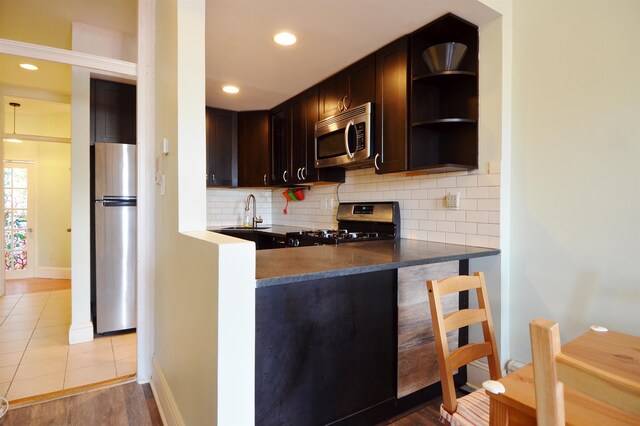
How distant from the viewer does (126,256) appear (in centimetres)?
300

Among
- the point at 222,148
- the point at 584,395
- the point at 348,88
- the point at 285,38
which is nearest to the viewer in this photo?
the point at 584,395

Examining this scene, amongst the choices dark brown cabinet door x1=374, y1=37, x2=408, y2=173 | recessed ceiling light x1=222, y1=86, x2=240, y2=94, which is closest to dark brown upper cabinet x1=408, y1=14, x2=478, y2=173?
dark brown cabinet door x1=374, y1=37, x2=408, y2=173

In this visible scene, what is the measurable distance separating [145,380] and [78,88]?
7.78 feet

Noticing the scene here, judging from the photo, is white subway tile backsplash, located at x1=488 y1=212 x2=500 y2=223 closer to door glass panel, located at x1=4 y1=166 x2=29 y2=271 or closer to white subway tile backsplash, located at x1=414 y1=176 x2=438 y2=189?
white subway tile backsplash, located at x1=414 y1=176 x2=438 y2=189

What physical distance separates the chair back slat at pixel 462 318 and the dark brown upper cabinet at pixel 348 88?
1.65m

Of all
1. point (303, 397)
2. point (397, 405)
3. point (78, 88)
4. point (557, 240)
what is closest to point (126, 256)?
point (78, 88)

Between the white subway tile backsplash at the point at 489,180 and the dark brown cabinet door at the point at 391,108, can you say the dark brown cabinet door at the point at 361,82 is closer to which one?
the dark brown cabinet door at the point at 391,108

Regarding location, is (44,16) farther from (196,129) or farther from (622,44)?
(622,44)

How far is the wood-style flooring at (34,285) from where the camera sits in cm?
460

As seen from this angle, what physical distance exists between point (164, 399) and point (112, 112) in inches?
95.0

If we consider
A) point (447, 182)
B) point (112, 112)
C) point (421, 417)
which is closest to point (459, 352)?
point (421, 417)

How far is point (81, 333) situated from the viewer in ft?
9.35

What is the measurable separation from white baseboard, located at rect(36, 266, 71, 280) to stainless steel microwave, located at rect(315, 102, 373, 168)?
489 cm

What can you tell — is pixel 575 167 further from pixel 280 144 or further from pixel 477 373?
pixel 280 144
